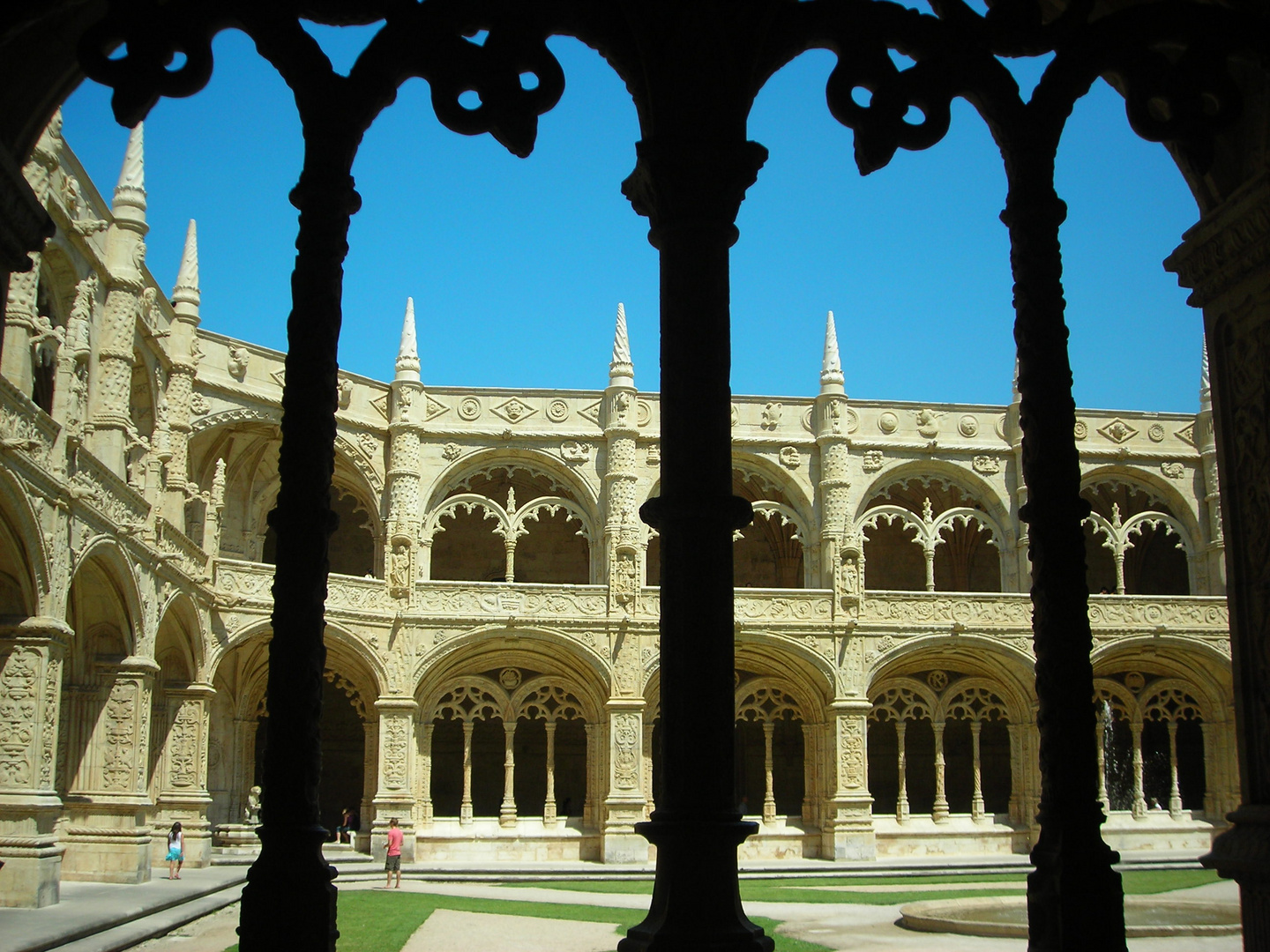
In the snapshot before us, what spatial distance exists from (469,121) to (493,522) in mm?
25557

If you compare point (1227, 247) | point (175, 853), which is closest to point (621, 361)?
point (175, 853)

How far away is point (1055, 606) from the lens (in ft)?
12.9

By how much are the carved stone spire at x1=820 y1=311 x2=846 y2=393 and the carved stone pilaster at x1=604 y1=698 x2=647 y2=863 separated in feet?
23.8

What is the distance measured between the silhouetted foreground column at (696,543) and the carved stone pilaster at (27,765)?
1176 centimetres

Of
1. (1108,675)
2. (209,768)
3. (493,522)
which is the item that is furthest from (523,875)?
(1108,675)

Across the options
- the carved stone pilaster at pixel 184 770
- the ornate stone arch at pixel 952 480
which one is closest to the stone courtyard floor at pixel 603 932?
the carved stone pilaster at pixel 184 770

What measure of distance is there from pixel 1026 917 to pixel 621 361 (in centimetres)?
1463

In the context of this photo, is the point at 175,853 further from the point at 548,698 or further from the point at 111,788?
the point at 548,698

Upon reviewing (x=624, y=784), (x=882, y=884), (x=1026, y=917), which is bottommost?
(x=882, y=884)

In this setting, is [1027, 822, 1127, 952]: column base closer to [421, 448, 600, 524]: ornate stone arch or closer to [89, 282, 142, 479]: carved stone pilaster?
[89, 282, 142, 479]: carved stone pilaster

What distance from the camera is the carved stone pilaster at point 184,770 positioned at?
65.3ft

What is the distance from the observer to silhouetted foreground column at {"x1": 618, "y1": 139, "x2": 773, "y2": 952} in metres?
3.62

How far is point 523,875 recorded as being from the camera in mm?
21250

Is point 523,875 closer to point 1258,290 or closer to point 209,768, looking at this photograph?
point 209,768
